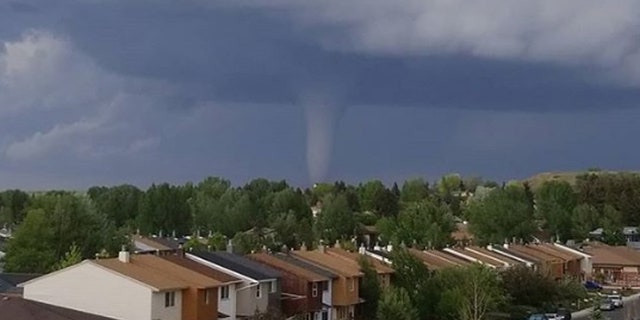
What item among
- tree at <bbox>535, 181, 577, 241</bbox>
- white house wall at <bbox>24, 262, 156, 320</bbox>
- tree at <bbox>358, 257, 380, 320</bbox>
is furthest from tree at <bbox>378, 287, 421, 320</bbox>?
tree at <bbox>535, 181, 577, 241</bbox>

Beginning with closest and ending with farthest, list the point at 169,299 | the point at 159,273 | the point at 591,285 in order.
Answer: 1. the point at 169,299
2. the point at 159,273
3. the point at 591,285

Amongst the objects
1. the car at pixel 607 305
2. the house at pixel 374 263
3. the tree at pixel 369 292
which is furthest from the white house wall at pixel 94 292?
the car at pixel 607 305

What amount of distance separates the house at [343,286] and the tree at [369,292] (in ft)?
2.27

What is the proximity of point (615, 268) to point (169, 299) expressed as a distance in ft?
285

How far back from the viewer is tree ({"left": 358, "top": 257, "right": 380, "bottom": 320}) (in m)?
68.0

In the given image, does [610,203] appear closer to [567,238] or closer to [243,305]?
[567,238]

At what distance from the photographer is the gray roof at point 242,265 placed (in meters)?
56.9

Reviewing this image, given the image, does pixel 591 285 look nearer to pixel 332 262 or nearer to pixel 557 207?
pixel 557 207

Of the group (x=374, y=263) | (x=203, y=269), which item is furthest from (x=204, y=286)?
(x=374, y=263)

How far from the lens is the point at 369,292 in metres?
68.4

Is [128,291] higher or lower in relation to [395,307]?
higher

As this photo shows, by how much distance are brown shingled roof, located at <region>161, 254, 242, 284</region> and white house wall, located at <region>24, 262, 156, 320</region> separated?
196 inches

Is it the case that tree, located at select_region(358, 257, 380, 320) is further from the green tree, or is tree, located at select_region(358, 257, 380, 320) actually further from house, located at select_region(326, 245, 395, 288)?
the green tree

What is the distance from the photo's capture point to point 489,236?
13612 cm
